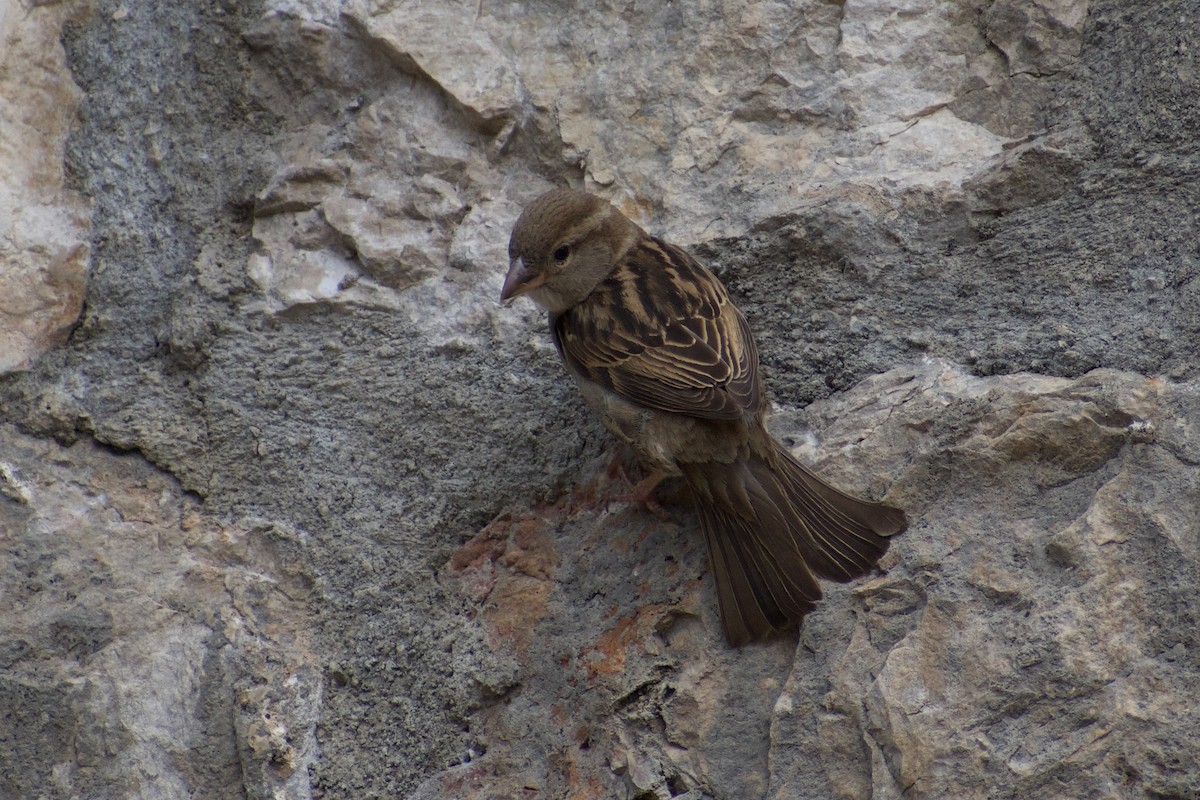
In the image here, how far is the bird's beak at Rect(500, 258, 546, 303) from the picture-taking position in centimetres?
219

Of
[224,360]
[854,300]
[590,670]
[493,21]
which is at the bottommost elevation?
[590,670]

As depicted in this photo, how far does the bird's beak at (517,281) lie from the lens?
2193 mm

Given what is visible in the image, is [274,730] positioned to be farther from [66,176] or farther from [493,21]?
[493,21]

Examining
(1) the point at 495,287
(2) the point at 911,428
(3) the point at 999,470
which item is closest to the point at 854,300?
(2) the point at 911,428

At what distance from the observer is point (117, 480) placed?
1967 millimetres

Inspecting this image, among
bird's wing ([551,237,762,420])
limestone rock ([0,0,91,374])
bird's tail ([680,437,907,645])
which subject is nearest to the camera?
bird's tail ([680,437,907,645])

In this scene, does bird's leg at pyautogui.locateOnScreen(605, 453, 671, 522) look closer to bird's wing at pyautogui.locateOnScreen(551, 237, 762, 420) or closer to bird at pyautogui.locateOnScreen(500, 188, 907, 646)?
bird at pyautogui.locateOnScreen(500, 188, 907, 646)

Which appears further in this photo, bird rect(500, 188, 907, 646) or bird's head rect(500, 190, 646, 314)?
bird's head rect(500, 190, 646, 314)

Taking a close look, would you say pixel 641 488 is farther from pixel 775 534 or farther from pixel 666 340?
pixel 666 340

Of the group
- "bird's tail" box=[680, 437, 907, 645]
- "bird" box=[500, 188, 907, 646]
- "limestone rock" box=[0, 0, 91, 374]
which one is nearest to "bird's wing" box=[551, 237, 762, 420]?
"bird" box=[500, 188, 907, 646]

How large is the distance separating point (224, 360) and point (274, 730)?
0.66 meters

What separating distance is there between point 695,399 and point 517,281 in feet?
1.29

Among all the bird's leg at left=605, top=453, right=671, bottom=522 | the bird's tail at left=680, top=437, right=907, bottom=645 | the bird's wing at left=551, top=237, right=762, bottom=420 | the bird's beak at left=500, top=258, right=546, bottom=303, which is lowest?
the bird's leg at left=605, top=453, right=671, bottom=522

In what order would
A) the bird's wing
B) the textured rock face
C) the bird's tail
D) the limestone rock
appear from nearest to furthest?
the textured rock face
the bird's tail
the limestone rock
the bird's wing
